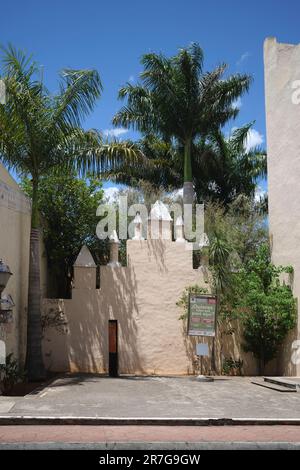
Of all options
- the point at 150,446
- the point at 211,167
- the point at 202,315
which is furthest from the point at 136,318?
the point at 211,167

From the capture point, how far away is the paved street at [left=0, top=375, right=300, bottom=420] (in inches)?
382

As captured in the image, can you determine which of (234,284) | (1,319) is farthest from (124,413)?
(234,284)

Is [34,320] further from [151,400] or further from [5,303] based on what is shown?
[151,400]

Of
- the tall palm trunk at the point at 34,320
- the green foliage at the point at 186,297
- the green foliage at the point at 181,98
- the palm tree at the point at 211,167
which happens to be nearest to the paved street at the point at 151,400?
the tall palm trunk at the point at 34,320

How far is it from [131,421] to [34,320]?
221 inches

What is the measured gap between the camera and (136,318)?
56.6ft

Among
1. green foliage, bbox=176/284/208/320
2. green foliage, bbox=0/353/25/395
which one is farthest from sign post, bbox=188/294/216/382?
green foliage, bbox=0/353/25/395

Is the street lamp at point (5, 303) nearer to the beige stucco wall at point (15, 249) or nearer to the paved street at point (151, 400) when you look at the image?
the beige stucco wall at point (15, 249)

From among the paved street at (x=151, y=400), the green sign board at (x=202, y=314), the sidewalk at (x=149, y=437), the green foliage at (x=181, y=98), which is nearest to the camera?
the sidewalk at (x=149, y=437)

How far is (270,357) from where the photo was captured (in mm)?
17281

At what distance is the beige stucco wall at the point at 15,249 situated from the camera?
13805 millimetres

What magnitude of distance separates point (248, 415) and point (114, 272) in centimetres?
836

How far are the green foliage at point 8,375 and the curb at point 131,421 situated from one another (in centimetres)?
360

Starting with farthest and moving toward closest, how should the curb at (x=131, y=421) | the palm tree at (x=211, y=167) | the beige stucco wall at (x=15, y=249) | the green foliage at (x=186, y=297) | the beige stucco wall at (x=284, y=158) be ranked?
the palm tree at (x=211, y=167) → the green foliage at (x=186, y=297) → the beige stucco wall at (x=284, y=158) → the beige stucco wall at (x=15, y=249) → the curb at (x=131, y=421)
